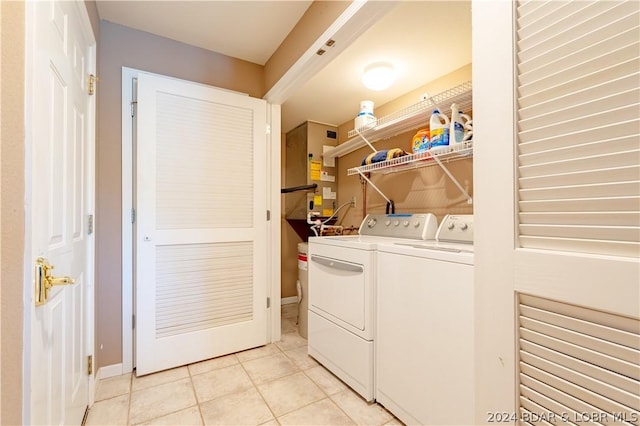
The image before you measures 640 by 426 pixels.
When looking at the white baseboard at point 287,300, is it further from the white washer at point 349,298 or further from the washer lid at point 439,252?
the washer lid at point 439,252

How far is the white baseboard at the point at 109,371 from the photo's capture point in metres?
1.82

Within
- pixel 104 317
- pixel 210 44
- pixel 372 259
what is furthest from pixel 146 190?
pixel 372 259

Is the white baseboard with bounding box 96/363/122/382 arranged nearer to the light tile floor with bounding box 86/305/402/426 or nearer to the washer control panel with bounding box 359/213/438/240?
the light tile floor with bounding box 86/305/402/426

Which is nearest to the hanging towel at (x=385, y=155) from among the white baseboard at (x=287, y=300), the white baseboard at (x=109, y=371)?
the white baseboard at (x=287, y=300)

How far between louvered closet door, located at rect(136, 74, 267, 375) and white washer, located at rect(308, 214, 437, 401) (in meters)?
0.58

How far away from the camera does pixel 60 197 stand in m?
1.08

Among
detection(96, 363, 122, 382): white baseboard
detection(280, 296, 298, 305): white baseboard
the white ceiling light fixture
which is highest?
the white ceiling light fixture

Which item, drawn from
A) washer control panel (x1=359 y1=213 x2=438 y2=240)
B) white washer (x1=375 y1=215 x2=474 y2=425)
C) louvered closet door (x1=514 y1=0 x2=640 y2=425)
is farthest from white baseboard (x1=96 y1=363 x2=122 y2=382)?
louvered closet door (x1=514 y1=0 x2=640 y2=425)

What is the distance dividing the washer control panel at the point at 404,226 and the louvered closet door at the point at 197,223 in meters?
0.93

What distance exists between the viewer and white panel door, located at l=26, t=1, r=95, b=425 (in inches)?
31.5

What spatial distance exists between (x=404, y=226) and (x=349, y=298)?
683 mm

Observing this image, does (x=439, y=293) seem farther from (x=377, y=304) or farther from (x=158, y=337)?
(x=158, y=337)

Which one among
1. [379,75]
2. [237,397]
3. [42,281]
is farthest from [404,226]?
[42,281]

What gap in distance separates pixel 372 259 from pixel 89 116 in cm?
184
